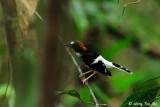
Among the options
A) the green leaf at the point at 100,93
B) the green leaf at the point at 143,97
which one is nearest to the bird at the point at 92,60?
the green leaf at the point at 143,97

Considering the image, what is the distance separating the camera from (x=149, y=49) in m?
4.48

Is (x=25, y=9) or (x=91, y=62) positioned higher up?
(x=25, y=9)

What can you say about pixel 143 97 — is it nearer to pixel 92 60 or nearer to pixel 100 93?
pixel 92 60

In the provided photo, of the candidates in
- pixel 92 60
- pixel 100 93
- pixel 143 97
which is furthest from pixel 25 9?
pixel 100 93

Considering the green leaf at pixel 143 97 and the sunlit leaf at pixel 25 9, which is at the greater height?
the sunlit leaf at pixel 25 9

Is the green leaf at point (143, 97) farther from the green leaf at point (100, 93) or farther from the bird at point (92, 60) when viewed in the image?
the green leaf at point (100, 93)

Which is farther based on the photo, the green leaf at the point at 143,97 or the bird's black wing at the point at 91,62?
the bird's black wing at the point at 91,62

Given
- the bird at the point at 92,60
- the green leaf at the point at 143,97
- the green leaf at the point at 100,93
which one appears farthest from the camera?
the green leaf at the point at 100,93

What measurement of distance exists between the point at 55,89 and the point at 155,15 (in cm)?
518

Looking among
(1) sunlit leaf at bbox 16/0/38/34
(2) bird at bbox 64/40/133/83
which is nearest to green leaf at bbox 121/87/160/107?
(2) bird at bbox 64/40/133/83

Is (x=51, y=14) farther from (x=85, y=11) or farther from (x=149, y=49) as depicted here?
(x=149, y=49)

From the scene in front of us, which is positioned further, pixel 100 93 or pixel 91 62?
pixel 100 93

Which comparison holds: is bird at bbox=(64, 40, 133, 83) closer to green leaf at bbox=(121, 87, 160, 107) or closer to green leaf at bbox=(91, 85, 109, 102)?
green leaf at bbox=(121, 87, 160, 107)

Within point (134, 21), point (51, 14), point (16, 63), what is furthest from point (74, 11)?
point (51, 14)
